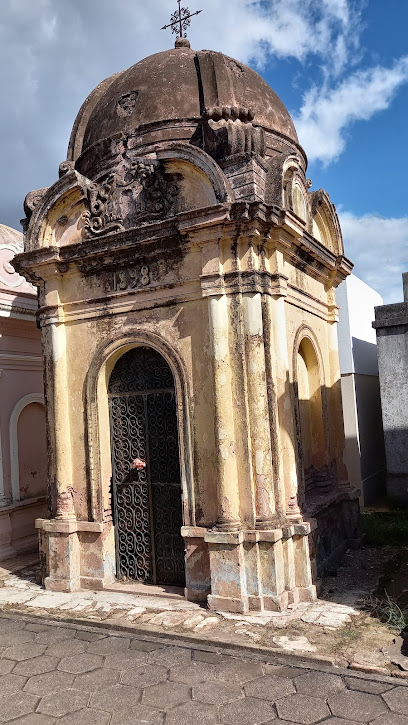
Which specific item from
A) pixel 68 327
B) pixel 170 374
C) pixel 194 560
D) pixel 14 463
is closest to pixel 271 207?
pixel 170 374

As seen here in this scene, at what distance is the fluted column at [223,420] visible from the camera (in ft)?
21.1

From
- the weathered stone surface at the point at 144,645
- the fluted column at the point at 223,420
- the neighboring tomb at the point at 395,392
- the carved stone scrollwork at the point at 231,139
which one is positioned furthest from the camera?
the neighboring tomb at the point at 395,392

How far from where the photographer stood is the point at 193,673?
502 centimetres

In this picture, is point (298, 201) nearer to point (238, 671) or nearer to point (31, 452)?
point (238, 671)

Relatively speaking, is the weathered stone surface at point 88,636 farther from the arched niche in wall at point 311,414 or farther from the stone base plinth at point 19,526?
the stone base plinth at point 19,526

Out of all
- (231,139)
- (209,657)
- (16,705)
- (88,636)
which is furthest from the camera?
(231,139)

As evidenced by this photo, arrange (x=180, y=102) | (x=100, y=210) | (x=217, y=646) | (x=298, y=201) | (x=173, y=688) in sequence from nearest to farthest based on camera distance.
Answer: (x=173, y=688) → (x=217, y=646) → (x=100, y=210) → (x=180, y=102) → (x=298, y=201)

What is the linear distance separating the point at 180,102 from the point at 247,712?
23.0ft

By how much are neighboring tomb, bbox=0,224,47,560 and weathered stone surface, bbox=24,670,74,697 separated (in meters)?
4.74

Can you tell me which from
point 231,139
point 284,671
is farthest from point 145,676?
point 231,139

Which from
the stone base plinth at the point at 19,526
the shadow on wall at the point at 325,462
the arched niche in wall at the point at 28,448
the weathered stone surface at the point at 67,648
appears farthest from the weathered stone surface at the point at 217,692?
the arched niche in wall at the point at 28,448

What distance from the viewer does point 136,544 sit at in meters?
7.42

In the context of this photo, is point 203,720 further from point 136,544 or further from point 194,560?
point 136,544

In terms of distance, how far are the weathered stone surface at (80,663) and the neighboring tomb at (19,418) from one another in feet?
14.8
